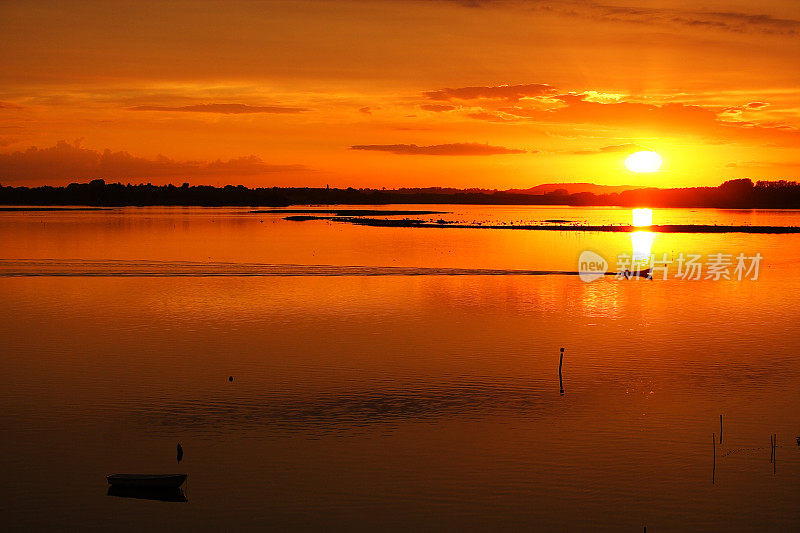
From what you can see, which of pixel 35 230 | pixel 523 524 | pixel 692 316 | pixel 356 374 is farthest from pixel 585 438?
pixel 35 230

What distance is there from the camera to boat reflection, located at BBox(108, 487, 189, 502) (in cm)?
2192

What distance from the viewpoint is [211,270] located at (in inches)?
3152

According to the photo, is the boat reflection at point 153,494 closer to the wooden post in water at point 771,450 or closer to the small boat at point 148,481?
the small boat at point 148,481

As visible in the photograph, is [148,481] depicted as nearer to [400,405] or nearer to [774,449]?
[400,405]

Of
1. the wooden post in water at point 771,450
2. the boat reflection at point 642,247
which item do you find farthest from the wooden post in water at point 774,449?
the boat reflection at point 642,247

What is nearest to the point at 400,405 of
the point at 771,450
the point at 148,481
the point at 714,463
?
the point at 714,463

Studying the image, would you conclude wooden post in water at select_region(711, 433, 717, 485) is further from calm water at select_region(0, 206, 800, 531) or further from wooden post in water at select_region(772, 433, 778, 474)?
wooden post in water at select_region(772, 433, 778, 474)

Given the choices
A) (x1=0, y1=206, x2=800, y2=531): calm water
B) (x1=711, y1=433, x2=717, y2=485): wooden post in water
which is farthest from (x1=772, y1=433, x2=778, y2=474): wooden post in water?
(x1=711, y1=433, x2=717, y2=485): wooden post in water

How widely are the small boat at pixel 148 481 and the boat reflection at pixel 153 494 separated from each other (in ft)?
0.30

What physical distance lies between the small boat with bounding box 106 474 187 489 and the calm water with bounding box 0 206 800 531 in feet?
1.51

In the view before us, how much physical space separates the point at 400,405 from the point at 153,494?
11637 mm

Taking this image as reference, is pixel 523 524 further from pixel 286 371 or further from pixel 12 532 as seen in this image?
pixel 286 371

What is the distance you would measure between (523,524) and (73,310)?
42968 millimetres

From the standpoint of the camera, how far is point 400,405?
31516 mm
